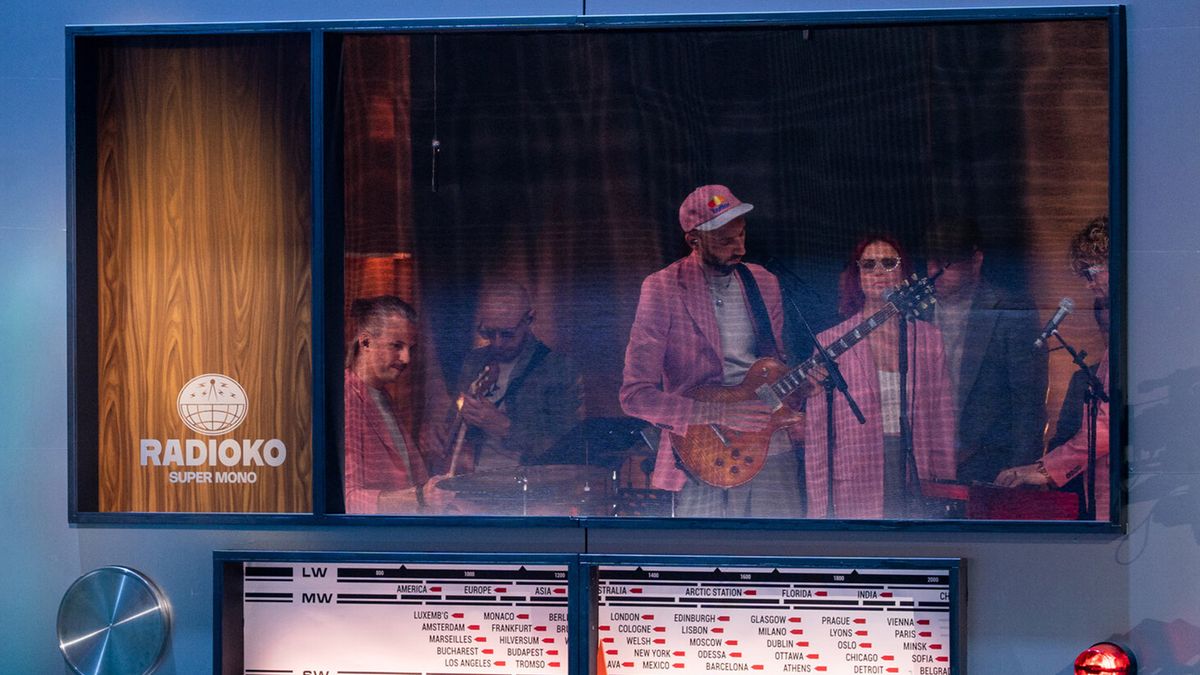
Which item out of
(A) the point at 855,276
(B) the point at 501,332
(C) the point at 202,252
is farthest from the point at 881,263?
(C) the point at 202,252

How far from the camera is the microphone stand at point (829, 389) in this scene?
10.1 ft

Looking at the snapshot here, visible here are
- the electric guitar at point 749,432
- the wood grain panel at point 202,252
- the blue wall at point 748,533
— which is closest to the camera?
the blue wall at point 748,533

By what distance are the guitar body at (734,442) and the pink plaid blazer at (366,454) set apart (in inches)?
33.5

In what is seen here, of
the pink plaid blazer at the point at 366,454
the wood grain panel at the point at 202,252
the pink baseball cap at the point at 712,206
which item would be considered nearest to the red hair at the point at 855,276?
the pink baseball cap at the point at 712,206

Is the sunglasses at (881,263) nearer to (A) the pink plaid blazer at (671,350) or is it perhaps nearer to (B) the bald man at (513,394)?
(A) the pink plaid blazer at (671,350)

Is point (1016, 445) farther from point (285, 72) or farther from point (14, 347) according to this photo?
point (14, 347)

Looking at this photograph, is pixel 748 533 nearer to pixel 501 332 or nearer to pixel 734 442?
pixel 734 442

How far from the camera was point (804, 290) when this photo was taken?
310cm

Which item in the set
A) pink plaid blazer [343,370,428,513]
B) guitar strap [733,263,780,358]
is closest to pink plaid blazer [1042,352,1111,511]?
guitar strap [733,263,780,358]

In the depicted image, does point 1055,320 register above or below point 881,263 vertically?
below

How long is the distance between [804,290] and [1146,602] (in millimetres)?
1279

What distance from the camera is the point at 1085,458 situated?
3008 mm

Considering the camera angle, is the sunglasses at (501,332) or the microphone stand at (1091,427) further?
the sunglasses at (501,332)

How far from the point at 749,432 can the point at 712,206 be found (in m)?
0.66
